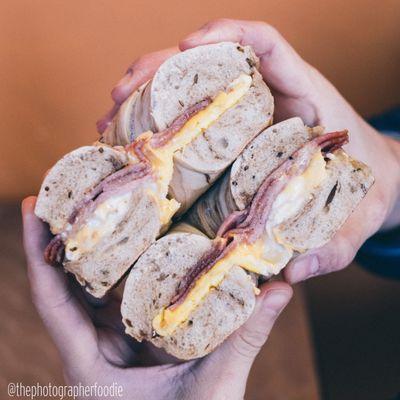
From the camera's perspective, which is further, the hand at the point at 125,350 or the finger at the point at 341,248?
the finger at the point at 341,248

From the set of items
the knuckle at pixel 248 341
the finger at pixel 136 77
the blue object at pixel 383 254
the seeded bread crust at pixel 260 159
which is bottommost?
the blue object at pixel 383 254

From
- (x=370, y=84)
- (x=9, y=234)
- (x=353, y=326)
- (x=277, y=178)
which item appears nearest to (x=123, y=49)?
(x=9, y=234)

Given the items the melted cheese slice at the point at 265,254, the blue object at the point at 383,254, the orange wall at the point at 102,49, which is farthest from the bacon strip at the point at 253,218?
the orange wall at the point at 102,49

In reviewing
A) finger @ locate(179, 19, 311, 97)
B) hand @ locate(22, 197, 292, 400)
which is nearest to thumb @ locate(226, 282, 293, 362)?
hand @ locate(22, 197, 292, 400)

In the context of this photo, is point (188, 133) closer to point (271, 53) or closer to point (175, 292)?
point (175, 292)

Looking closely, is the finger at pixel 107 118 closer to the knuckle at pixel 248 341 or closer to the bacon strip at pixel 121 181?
the bacon strip at pixel 121 181

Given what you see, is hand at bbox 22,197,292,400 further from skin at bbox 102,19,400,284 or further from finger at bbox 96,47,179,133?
finger at bbox 96,47,179,133
